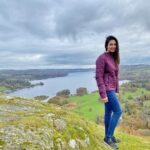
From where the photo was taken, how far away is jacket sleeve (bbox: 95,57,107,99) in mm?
9438

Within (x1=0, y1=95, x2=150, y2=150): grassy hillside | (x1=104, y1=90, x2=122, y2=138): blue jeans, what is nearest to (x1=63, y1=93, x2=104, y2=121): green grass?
(x1=104, y1=90, x2=122, y2=138): blue jeans

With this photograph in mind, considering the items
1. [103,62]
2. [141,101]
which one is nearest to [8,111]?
[103,62]

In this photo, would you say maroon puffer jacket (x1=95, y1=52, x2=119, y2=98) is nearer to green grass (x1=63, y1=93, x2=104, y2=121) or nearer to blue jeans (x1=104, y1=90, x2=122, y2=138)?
blue jeans (x1=104, y1=90, x2=122, y2=138)

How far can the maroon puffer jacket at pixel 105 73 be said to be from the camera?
9552mm

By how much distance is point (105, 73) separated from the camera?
9.98 meters

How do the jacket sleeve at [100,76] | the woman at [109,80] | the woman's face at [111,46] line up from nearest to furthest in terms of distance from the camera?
the jacket sleeve at [100,76], the woman at [109,80], the woman's face at [111,46]

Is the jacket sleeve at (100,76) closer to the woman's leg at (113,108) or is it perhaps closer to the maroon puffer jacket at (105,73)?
the maroon puffer jacket at (105,73)

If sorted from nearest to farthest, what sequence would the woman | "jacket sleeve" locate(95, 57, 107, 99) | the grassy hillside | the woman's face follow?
the grassy hillside
"jacket sleeve" locate(95, 57, 107, 99)
the woman
the woman's face

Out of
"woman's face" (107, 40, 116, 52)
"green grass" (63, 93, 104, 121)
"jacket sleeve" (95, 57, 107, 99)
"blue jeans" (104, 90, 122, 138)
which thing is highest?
"woman's face" (107, 40, 116, 52)

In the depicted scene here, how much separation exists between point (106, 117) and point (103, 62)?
6.96ft

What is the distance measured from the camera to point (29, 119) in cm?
716

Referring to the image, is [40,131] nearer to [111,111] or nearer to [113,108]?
[113,108]

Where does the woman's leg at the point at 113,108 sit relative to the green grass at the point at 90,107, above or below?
above

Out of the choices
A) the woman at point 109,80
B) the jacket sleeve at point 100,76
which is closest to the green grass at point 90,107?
the woman at point 109,80
